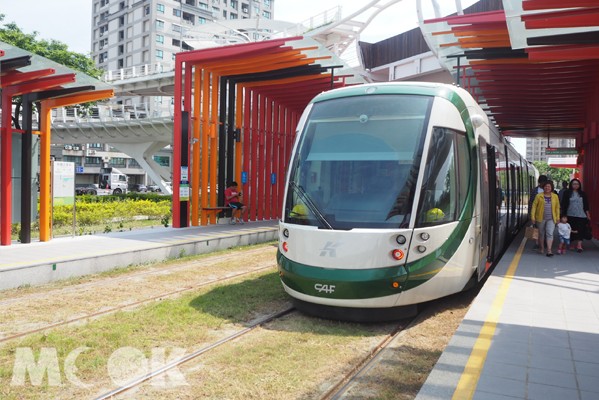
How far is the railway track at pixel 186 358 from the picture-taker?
450cm

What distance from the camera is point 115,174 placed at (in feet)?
205

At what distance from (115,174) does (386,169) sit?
60180 mm

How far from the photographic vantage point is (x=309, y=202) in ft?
23.1

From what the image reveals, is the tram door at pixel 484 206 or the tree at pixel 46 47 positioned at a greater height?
the tree at pixel 46 47

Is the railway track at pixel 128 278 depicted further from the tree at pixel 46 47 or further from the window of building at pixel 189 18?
the window of building at pixel 189 18

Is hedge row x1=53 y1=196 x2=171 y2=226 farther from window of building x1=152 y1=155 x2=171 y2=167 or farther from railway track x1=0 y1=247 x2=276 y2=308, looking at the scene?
window of building x1=152 y1=155 x2=171 y2=167

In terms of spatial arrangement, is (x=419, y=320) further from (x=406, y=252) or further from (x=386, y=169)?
(x=386, y=169)

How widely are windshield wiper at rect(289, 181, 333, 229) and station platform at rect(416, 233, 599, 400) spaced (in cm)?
206

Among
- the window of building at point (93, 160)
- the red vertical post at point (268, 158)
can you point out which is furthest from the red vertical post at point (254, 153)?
the window of building at point (93, 160)

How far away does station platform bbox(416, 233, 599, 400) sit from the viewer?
163 inches

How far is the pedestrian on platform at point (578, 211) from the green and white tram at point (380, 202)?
531 centimetres

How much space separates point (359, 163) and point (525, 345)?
296 centimetres

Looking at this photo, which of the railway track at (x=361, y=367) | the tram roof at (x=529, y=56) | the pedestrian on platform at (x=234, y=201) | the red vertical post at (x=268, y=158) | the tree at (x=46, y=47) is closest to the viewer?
the railway track at (x=361, y=367)

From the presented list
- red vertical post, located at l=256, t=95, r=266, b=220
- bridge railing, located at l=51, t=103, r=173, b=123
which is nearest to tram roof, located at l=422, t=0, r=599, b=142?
red vertical post, located at l=256, t=95, r=266, b=220
